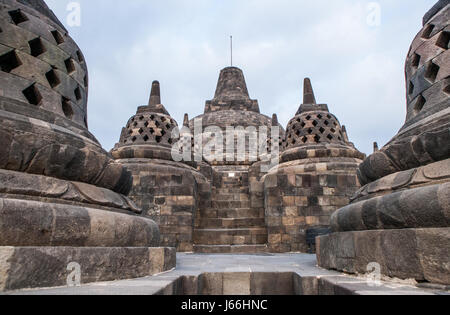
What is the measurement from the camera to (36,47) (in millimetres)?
3504

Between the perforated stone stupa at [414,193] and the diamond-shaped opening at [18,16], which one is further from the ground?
the diamond-shaped opening at [18,16]

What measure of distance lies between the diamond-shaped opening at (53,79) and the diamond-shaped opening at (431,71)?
4330 millimetres

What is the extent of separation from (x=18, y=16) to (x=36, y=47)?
37cm

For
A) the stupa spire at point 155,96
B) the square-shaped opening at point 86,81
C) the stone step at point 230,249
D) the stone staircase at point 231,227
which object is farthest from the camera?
the stupa spire at point 155,96

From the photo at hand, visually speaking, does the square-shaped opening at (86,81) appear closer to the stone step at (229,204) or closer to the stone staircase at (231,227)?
the stone staircase at (231,227)

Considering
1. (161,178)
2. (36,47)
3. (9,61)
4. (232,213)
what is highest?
(36,47)

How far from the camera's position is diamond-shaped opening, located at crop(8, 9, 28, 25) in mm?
3387

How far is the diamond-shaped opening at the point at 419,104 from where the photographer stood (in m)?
3.54

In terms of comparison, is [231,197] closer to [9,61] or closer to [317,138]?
[317,138]

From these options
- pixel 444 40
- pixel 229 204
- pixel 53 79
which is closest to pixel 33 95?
pixel 53 79

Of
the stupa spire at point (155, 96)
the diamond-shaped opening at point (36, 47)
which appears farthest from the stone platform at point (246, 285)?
the stupa spire at point (155, 96)

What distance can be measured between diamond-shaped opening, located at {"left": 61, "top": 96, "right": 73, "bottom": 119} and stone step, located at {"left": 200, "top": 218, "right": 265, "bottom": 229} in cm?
618

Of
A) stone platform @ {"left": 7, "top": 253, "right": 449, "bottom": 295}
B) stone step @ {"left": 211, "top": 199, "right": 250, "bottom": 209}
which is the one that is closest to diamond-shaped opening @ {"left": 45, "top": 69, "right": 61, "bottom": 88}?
stone platform @ {"left": 7, "top": 253, "right": 449, "bottom": 295}
